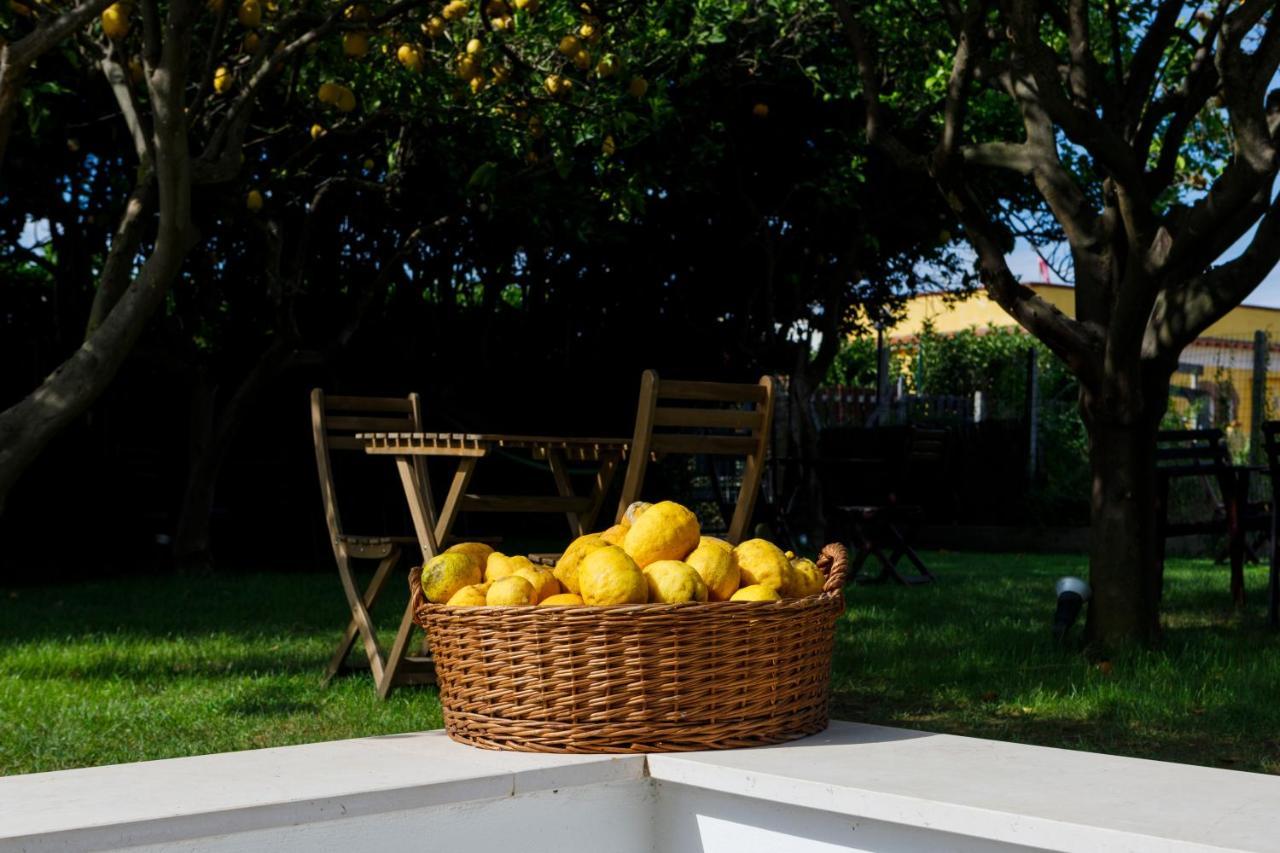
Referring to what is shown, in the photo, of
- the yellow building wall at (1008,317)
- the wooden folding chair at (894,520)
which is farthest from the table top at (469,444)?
the yellow building wall at (1008,317)

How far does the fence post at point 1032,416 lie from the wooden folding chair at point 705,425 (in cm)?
1122

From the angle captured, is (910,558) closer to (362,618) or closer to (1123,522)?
(1123,522)

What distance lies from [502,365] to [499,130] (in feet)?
13.3

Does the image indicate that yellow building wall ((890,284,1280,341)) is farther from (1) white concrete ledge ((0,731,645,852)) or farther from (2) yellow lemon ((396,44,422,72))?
(1) white concrete ledge ((0,731,645,852))

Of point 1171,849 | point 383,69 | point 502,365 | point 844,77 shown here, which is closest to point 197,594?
point 383,69

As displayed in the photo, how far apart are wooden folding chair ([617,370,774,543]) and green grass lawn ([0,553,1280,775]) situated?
91cm

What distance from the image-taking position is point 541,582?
2.82 m

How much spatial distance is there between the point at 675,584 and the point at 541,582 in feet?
1.04

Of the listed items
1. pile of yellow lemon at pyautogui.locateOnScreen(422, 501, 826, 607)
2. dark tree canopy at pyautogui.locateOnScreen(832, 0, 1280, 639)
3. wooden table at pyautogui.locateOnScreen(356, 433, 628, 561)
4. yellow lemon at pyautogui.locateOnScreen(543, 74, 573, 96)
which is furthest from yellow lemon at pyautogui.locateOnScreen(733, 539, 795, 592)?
yellow lemon at pyautogui.locateOnScreen(543, 74, 573, 96)

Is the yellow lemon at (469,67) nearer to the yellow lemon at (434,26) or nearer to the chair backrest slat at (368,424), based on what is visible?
the yellow lemon at (434,26)

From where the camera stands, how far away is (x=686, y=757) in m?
2.49

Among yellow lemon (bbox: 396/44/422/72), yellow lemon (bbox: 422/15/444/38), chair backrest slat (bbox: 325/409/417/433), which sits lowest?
chair backrest slat (bbox: 325/409/417/433)

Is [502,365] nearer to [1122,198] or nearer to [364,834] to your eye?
[1122,198]

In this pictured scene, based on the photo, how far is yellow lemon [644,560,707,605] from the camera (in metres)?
2.64
